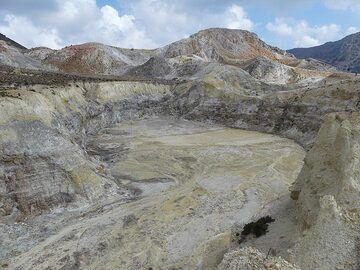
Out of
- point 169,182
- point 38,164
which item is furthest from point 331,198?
point 38,164

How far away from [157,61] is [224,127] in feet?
129

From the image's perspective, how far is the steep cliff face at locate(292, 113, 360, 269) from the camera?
51.5 feet

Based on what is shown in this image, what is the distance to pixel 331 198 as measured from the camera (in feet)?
57.6

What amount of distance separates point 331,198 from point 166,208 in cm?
1159

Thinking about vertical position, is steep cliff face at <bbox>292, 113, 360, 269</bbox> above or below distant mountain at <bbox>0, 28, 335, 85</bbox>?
below

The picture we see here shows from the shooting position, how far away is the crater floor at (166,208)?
68.7 ft

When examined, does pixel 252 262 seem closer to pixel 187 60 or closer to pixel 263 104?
pixel 263 104

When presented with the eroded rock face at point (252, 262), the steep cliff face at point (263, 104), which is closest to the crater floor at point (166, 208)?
the eroded rock face at point (252, 262)

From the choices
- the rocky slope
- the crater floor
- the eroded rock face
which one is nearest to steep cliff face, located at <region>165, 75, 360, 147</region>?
the rocky slope

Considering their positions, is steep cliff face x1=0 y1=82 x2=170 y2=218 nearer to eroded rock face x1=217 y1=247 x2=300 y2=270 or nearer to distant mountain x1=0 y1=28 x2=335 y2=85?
eroded rock face x1=217 y1=247 x2=300 y2=270

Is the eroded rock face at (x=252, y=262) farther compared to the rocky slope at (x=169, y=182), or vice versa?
the rocky slope at (x=169, y=182)

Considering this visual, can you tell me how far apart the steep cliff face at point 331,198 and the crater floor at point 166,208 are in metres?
4.48

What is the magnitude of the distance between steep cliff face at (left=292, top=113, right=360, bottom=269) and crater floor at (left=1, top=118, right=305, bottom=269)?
4477 mm

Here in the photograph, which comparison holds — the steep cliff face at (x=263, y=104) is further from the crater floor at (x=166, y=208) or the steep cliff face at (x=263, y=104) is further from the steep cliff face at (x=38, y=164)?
the steep cliff face at (x=38, y=164)
